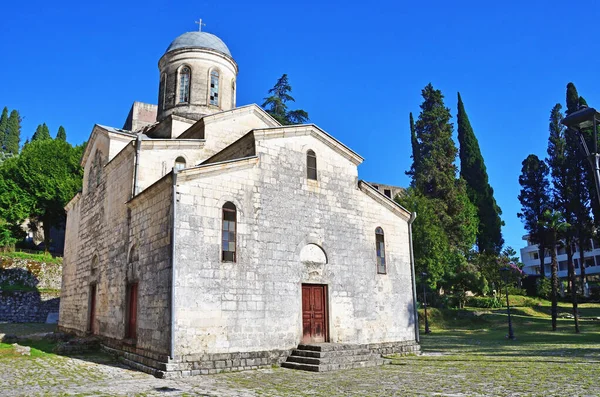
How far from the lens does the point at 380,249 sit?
642 inches

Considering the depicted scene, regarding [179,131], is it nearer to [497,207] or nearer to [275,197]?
[275,197]

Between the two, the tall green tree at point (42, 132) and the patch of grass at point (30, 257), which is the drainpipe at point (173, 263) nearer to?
the patch of grass at point (30, 257)

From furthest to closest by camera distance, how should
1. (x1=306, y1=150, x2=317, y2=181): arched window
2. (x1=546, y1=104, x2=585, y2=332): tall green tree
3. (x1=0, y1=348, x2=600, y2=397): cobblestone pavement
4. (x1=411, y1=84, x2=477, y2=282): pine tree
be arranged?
(x1=411, y1=84, x2=477, y2=282): pine tree
(x1=546, y1=104, x2=585, y2=332): tall green tree
(x1=306, y1=150, x2=317, y2=181): arched window
(x1=0, y1=348, x2=600, y2=397): cobblestone pavement

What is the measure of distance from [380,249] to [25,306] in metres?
25.7

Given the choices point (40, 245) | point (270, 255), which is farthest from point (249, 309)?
point (40, 245)

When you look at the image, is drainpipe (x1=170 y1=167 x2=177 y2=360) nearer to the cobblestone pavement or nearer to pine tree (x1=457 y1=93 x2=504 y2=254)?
the cobblestone pavement

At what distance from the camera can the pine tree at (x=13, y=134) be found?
254ft

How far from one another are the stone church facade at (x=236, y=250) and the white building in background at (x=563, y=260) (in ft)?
148

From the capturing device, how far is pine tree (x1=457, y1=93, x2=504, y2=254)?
4788 centimetres

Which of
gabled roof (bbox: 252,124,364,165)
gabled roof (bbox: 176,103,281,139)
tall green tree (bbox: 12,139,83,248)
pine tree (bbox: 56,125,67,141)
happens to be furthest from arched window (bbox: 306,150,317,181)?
pine tree (bbox: 56,125,67,141)

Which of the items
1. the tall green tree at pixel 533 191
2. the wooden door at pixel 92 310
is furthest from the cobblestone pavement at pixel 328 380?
the tall green tree at pixel 533 191

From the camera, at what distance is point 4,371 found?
1150 centimetres

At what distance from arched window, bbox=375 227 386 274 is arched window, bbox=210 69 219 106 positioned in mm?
10044

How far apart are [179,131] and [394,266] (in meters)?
10.5
